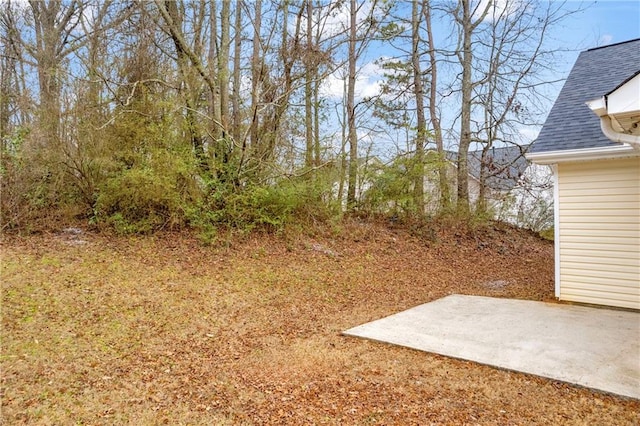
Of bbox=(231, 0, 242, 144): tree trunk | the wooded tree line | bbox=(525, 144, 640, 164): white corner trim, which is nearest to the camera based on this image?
bbox=(525, 144, 640, 164): white corner trim

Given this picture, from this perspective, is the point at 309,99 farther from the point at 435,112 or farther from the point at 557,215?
the point at 557,215

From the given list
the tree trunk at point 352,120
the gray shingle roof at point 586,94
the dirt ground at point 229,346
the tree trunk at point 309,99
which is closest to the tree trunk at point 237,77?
the tree trunk at point 309,99

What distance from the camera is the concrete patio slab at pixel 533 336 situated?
11.1 ft

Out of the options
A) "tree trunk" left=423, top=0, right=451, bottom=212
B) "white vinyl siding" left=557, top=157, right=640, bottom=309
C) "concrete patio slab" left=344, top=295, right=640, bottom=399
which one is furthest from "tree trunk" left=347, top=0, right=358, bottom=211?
"white vinyl siding" left=557, top=157, right=640, bottom=309

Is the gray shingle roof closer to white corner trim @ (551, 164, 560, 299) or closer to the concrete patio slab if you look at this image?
white corner trim @ (551, 164, 560, 299)

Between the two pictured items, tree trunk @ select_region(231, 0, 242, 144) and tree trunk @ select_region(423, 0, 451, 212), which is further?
tree trunk @ select_region(423, 0, 451, 212)

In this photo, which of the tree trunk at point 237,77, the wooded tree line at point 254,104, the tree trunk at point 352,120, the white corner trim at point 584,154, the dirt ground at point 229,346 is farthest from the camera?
the tree trunk at point 352,120

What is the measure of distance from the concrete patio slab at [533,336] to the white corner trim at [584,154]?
2.06m

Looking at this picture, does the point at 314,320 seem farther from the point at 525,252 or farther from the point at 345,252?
the point at 525,252

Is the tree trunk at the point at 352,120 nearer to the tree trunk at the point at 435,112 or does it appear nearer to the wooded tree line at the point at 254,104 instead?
the wooded tree line at the point at 254,104

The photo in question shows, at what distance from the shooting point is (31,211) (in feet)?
→ 22.1

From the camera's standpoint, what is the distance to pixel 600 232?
5633 millimetres

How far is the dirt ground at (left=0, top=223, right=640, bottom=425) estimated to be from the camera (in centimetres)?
281

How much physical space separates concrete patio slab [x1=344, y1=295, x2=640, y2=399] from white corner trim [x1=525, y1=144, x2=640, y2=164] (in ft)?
6.77
